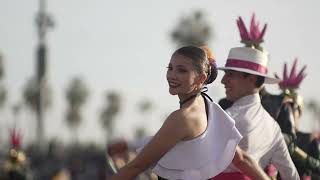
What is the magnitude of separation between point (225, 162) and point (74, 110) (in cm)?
8920

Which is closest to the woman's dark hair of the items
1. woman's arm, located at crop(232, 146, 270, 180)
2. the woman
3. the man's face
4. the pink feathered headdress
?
the woman

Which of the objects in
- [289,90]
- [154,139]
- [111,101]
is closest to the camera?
[154,139]

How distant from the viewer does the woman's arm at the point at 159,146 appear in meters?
4.44

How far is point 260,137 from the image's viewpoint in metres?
6.01

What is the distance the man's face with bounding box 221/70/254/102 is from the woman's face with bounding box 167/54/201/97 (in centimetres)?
158

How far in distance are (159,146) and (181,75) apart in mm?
421

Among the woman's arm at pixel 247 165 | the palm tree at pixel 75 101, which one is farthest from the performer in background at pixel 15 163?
the palm tree at pixel 75 101

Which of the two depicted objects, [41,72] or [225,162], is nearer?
[225,162]

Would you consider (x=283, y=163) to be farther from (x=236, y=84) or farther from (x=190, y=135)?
(x=190, y=135)

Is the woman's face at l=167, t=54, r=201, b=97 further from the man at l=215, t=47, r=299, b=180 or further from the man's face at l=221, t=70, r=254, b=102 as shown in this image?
the man's face at l=221, t=70, r=254, b=102

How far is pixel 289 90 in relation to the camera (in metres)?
8.34

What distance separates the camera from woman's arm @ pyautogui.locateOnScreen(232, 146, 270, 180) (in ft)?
16.6

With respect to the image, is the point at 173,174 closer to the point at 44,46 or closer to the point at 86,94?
the point at 44,46

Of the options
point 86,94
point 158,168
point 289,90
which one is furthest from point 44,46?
point 86,94
